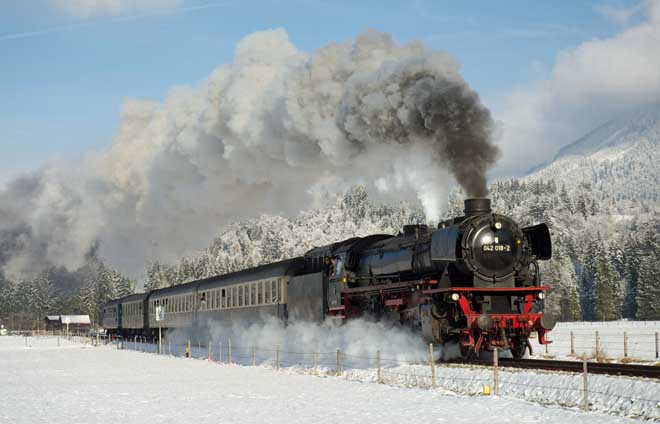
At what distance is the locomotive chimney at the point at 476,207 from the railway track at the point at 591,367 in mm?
3582

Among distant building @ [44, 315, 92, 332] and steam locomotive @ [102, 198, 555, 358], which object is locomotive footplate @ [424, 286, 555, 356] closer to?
steam locomotive @ [102, 198, 555, 358]

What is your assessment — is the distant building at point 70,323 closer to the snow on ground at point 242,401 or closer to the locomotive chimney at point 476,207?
the snow on ground at point 242,401

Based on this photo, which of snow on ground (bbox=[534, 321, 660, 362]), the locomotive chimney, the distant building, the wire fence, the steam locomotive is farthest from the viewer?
the distant building

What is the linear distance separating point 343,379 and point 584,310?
84088 millimetres

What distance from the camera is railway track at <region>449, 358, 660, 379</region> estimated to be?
52.0 ft

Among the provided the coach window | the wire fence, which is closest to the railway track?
the wire fence

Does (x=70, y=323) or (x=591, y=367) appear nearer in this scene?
(x=591, y=367)

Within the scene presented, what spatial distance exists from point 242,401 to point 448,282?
607 cm

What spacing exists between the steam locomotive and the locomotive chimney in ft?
0.08

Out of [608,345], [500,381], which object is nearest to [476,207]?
[500,381]

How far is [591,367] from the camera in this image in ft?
57.7

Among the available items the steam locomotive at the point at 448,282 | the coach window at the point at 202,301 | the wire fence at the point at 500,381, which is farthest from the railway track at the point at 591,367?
the coach window at the point at 202,301

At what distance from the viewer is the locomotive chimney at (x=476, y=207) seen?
813 inches

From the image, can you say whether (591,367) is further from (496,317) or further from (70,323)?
(70,323)
